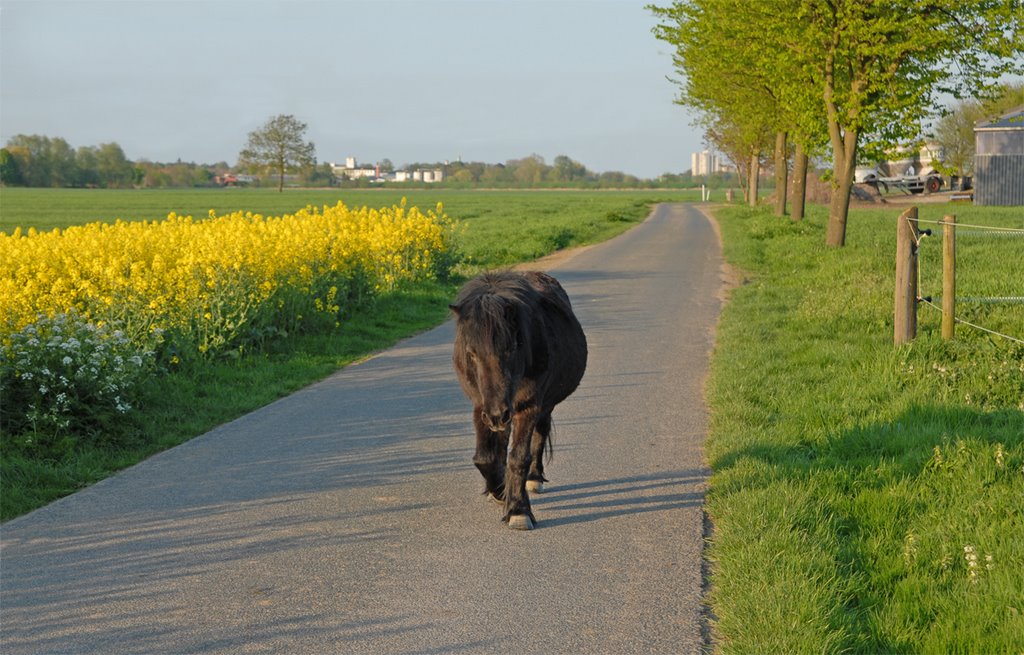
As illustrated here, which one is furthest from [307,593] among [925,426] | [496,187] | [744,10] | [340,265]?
[496,187]

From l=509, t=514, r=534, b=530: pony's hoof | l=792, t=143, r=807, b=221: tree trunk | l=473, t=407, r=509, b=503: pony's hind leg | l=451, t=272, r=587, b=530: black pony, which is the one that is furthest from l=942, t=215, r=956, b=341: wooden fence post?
l=792, t=143, r=807, b=221: tree trunk

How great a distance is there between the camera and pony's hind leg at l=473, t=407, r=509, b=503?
6109 millimetres

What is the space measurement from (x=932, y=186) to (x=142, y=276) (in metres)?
68.9

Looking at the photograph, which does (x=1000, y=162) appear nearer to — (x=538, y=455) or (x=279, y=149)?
(x=538, y=455)

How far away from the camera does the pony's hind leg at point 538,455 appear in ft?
22.0

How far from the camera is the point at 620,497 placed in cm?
666

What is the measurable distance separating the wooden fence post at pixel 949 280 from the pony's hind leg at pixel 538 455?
6.38 meters

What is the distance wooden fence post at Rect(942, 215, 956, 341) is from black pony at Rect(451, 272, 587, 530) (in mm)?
6113

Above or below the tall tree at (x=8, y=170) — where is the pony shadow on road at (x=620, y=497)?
below

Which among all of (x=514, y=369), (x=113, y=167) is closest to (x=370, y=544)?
(x=514, y=369)

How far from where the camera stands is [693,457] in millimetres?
7598

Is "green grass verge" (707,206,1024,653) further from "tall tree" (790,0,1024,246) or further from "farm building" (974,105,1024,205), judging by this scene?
"farm building" (974,105,1024,205)

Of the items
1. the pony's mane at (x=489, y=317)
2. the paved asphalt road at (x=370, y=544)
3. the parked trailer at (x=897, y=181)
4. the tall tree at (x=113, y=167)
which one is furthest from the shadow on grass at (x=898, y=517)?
the tall tree at (x=113, y=167)

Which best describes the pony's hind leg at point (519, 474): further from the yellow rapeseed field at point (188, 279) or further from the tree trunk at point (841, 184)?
the tree trunk at point (841, 184)
